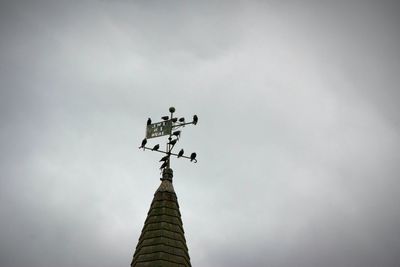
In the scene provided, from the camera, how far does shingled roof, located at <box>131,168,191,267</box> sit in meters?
14.8

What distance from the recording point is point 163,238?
50.2 ft

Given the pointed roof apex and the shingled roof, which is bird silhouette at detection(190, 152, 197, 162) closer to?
the pointed roof apex

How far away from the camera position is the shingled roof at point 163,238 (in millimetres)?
14766

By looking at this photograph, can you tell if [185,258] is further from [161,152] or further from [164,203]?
[161,152]

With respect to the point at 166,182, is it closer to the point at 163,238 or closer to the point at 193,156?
the point at 193,156

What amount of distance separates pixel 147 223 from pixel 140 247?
961 millimetres

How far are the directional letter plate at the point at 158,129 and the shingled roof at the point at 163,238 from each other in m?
3.21

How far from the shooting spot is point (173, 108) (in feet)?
67.7

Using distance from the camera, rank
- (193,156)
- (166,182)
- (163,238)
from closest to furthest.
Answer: (163,238)
(166,182)
(193,156)

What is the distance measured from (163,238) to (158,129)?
19.3 feet

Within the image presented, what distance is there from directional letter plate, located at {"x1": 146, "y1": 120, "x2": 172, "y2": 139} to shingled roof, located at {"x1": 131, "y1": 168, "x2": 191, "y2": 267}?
10.5 ft

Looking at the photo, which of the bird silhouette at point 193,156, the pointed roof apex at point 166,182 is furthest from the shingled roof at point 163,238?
the bird silhouette at point 193,156

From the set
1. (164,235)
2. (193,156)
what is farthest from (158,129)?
(164,235)

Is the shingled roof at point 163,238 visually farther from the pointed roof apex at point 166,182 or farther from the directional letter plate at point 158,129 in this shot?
the directional letter plate at point 158,129
